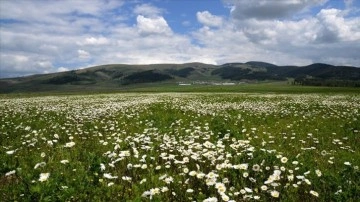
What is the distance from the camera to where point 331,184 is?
7.48 metres

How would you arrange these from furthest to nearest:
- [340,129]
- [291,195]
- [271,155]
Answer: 1. [340,129]
2. [271,155]
3. [291,195]

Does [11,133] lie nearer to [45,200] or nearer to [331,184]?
[45,200]

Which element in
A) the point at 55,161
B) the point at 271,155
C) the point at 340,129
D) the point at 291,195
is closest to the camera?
the point at 291,195

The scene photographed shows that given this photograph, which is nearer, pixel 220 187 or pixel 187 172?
pixel 220 187

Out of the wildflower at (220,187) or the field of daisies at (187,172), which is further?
the field of daisies at (187,172)

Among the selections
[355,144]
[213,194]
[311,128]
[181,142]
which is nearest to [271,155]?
[213,194]

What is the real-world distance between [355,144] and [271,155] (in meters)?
5.19

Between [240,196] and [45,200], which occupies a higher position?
[45,200]

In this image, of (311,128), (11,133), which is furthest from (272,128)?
(11,133)

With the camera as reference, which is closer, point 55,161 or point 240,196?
point 240,196

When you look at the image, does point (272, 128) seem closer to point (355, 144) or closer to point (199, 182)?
point (355, 144)

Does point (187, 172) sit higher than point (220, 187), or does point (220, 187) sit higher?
point (220, 187)

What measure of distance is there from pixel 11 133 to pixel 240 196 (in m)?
11.9

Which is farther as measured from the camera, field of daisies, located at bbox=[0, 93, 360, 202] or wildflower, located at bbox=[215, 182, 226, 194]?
field of daisies, located at bbox=[0, 93, 360, 202]
